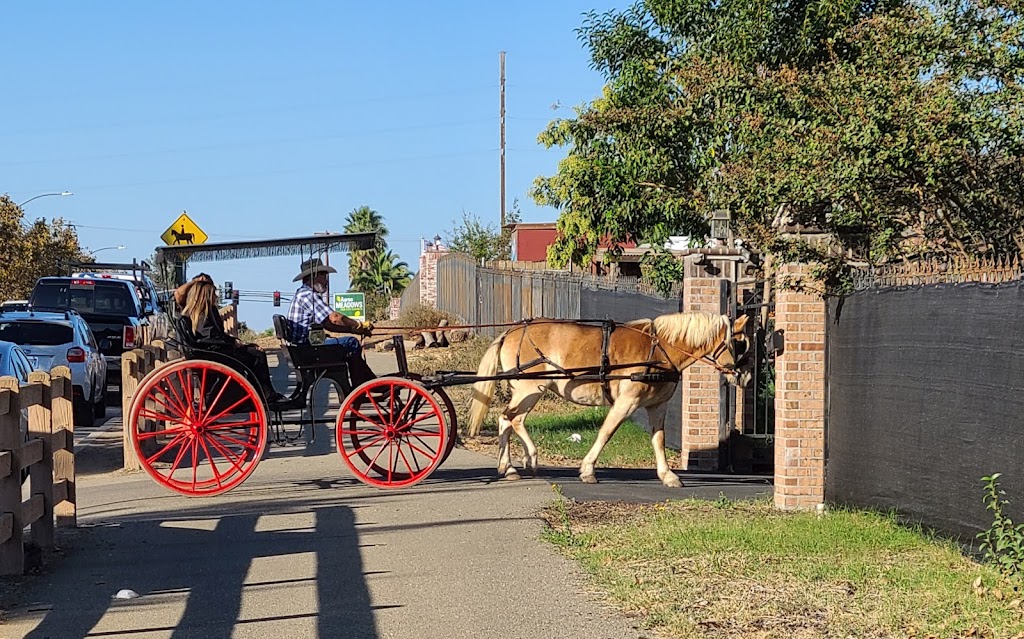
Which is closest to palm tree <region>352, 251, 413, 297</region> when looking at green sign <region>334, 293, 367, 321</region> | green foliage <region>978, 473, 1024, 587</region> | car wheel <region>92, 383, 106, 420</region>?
green sign <region>334, 293, 367, 321</region>

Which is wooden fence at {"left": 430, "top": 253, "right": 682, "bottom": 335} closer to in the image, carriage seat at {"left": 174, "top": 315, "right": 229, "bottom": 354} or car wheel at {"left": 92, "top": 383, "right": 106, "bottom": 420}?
carriage seat at {"left": 174, "top": 315, "right": 229, "bottom": 354}

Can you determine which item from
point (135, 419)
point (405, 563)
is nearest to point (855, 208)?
point (405, 563)

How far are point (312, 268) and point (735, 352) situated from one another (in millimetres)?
4137

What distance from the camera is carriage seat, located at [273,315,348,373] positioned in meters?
12.0

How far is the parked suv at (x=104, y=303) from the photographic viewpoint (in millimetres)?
23469

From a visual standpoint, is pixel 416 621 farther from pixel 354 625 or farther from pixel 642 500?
pixel 642 500

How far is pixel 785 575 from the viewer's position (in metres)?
8.03

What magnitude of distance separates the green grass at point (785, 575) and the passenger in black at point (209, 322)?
3.49m

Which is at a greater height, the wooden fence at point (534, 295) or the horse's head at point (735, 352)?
the wooden fence at point (534, 295)

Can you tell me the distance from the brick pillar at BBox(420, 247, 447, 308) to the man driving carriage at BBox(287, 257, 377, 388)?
3821cm

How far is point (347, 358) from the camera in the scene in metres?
12.2

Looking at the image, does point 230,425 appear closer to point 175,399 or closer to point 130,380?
point 175,399

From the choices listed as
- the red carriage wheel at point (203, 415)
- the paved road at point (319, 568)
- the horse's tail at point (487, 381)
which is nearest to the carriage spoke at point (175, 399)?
the red carriage wheel at point (203, 415)

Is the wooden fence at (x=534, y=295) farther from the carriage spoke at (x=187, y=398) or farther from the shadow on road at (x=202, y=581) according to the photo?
the shadow on road at (x=202, y=581)
